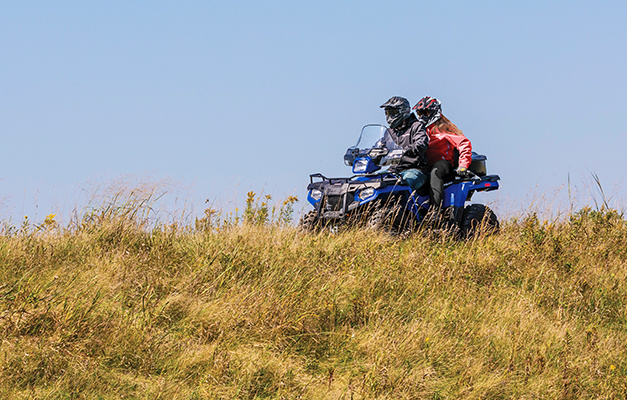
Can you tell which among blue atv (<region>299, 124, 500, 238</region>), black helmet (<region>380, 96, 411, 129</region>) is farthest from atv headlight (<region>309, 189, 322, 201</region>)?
black helmet (<region>380, 96, 411, 129</region>)

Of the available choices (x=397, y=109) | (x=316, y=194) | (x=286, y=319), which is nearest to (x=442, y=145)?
(x=397, y=109)

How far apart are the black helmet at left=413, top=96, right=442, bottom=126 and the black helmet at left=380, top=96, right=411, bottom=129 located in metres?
0.29

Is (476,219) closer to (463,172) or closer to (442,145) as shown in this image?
(463,172)

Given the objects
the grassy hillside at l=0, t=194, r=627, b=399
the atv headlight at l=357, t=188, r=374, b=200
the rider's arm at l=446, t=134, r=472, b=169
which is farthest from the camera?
the rider's arm at l=446, t=134, r=472, b=169

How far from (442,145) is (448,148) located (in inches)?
3.8

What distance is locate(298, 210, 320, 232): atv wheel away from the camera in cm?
902

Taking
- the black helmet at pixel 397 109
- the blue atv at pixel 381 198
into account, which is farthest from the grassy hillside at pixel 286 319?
the black helmet at pixel 397 109

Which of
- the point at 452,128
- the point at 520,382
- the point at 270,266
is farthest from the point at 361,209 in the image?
the point at 520,382

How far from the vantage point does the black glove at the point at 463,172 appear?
9.33 meters

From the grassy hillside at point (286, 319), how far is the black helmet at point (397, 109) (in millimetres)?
2797

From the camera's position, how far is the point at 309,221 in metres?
9.11

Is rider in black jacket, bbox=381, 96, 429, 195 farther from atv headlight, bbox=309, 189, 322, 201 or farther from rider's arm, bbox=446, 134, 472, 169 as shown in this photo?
atv headlight, bbox=309, 189, 322, 201

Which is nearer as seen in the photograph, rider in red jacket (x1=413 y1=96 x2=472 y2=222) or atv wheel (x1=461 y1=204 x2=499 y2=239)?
Answer: rider in red jacket (x1=413 y1=96 x2=472 y2=222)

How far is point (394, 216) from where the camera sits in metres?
8.70
